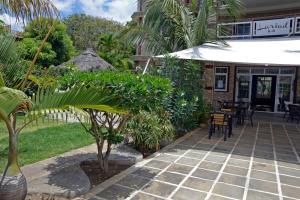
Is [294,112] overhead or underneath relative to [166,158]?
overhead

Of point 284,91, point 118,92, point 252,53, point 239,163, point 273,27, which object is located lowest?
point 239,163

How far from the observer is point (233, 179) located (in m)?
6.06

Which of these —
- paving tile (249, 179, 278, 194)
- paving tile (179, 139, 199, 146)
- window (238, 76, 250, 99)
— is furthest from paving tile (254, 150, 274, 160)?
window (238, 76, 250, 99)

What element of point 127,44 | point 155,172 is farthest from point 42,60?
point 155,172

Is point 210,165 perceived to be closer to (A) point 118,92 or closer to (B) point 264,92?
(A) point 118,92

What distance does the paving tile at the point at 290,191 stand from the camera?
536cm

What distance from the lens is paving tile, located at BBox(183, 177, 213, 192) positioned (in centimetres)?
552

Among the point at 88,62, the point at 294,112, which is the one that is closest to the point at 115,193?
the point at 294,112

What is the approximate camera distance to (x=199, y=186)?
220 inches

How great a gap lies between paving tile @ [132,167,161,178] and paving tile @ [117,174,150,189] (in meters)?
0.19

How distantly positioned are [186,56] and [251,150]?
4.20 metres

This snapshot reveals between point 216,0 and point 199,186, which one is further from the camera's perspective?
point 216,0

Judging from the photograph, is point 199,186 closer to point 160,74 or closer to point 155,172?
point 155,172

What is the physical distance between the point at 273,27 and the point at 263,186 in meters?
12.2
